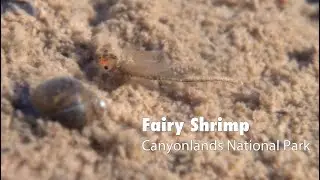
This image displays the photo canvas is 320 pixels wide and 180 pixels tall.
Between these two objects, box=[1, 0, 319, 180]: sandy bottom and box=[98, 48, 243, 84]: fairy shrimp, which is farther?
box=[98, 48, 243, 84]: fairy shrimp

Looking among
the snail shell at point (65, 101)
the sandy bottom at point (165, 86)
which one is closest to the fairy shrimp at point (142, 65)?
the sandy bottom at point (165, 86)

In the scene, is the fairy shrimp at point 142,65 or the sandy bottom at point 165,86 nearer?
the sandy bottom at point 165,86

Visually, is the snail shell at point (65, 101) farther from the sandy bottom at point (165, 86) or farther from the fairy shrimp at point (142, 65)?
the fairy shrimp at point (142, 65)

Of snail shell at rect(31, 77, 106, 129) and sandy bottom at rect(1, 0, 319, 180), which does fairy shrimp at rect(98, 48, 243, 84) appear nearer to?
sandy bottom at rect(1, 0, 319, 180)

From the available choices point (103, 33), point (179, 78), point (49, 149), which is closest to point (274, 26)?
point (179, 78)

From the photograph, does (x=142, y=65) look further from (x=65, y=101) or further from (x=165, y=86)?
(x=65, y=101)

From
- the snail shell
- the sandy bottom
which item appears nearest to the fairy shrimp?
the sandy bottom
